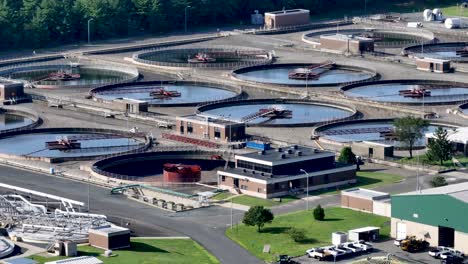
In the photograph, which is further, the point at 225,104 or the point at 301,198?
the point at 225,104

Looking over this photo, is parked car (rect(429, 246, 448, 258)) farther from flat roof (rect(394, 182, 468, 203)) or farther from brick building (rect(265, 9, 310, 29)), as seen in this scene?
brick building (rect(265, 9, 310, 29))

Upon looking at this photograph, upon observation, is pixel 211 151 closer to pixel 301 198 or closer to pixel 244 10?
pixel 301 198

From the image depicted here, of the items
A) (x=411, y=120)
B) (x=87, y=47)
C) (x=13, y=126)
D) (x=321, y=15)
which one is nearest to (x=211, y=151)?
(x=411, y=120)

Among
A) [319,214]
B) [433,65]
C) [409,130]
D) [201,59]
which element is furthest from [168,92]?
[319,214]

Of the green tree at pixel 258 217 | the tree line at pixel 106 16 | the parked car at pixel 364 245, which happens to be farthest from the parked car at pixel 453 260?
the tree line at pixel 106 16

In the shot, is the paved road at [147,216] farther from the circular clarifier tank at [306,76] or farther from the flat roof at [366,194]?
the circular clarifier tank at [306,76]
